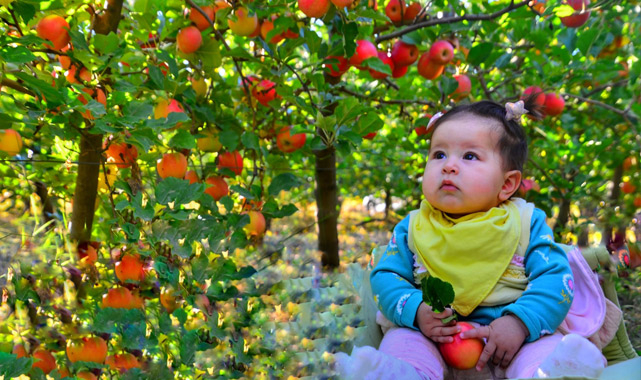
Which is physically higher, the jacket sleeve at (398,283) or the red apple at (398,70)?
A: the red apple at (398,70)

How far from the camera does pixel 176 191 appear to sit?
4.42 feet

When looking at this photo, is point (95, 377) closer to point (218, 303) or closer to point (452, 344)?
point (218, 303)

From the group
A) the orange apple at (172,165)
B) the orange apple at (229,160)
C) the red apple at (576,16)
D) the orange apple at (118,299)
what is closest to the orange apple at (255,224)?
the orange apple at (229,160)

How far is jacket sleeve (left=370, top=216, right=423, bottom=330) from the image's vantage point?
1.30m

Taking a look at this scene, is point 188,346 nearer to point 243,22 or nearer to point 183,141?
point 183,141

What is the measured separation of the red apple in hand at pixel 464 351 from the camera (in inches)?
47.6

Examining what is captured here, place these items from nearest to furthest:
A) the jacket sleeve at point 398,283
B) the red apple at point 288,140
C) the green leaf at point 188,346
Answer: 1. the jacket sleeve at point 398,283
2. the green leaf at point 188,346
3. the red apple at point 288,140

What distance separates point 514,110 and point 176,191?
75 centimetres

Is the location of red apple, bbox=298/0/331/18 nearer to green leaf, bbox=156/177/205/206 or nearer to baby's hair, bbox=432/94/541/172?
baby's hair, bbox=432/94/541/172

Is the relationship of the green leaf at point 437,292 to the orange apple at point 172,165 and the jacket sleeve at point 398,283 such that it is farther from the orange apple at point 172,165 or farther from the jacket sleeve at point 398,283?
the orange apple at point 172,165

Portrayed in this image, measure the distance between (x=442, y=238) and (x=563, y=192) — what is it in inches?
58.4

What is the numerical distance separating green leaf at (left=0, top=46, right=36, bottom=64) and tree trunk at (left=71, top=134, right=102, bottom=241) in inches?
17.7

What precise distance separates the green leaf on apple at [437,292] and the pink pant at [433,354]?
12 cm

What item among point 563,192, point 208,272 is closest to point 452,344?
point 208,272
